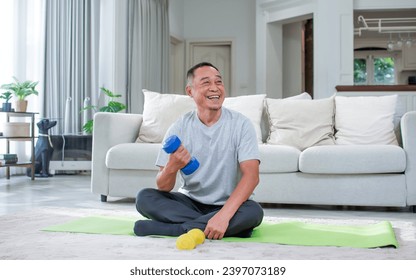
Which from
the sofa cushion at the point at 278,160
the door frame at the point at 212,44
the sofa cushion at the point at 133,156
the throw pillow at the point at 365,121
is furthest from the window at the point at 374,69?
the sofa cushion at the point at 133,156

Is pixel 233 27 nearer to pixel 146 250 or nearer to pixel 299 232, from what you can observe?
pixel 299 232

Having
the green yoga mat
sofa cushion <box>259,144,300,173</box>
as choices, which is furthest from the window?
the green yoga mat

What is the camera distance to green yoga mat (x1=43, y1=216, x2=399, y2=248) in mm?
1937

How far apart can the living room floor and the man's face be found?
1150 millimetres

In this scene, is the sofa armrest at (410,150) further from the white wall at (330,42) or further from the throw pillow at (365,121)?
the white wall at (330,42)

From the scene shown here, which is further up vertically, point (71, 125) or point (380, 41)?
point (380, 41)

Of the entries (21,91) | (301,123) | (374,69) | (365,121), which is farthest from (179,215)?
(374,69)

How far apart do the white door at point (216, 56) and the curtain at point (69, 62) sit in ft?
9.88

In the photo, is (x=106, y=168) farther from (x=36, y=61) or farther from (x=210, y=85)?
(x=36, y=61)

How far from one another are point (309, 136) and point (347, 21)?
4.37 m

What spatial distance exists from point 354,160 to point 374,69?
999 cm

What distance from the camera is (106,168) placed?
352cm

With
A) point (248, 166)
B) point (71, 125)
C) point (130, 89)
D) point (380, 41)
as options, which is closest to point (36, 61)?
point (71, 125)

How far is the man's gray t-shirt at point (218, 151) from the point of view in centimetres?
202
